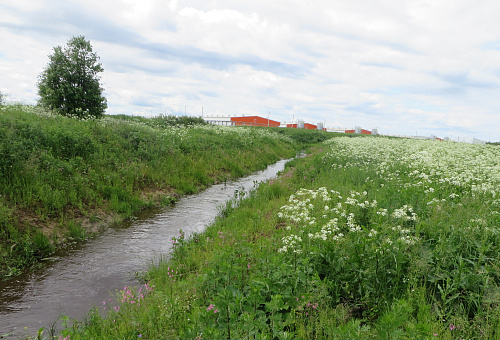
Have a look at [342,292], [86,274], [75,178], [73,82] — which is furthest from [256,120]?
[342,292]

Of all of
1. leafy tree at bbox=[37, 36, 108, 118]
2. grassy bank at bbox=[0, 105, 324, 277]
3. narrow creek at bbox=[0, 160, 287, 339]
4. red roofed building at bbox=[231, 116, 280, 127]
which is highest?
red roofed building at bbox=[231, 116, 280, 127]

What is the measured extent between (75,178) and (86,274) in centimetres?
531

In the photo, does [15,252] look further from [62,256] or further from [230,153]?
[230,153]

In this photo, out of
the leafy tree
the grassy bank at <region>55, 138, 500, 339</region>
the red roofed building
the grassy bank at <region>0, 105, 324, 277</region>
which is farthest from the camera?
the red roofed building

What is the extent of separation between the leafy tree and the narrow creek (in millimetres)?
15093

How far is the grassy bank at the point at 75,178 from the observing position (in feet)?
27.6

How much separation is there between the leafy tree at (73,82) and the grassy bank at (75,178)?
655cm

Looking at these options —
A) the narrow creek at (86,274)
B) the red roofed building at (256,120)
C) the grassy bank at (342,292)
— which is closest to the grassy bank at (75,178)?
the narrow creek at (86,274)

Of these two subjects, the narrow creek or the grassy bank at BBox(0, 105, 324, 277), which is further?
the grassy bank at BBox(0, 105, 324, 277)

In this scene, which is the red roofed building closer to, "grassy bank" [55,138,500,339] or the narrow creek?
the narrow creek

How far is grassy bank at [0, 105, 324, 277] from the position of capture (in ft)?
27.6

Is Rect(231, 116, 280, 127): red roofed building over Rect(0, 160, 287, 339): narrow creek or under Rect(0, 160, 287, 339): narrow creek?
over

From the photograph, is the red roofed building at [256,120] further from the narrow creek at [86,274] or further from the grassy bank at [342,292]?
the grassy bank at [342,292]

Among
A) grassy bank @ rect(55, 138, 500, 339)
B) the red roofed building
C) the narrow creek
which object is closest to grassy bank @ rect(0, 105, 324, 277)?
the narrow creek
